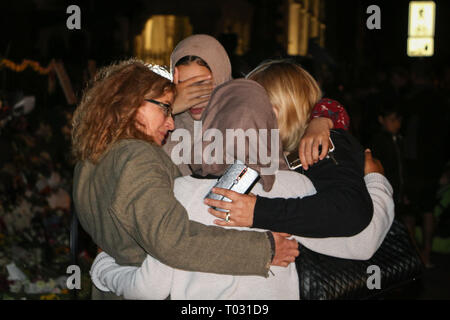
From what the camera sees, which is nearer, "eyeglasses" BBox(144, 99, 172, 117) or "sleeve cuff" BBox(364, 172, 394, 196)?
"eyeglasses" BBox(144, 99, 172, 117)

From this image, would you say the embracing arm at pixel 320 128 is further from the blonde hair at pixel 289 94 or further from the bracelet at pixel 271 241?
the bracelet at pixel 271 241

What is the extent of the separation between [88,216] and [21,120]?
152 inches

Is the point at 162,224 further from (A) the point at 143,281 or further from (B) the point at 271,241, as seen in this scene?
(B) the point at 271,241

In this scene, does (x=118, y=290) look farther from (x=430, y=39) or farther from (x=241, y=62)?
(x=430, y=39)

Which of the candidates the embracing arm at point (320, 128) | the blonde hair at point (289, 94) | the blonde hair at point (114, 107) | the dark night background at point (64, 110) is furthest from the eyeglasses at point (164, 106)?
the dark night background at point (64, 110)

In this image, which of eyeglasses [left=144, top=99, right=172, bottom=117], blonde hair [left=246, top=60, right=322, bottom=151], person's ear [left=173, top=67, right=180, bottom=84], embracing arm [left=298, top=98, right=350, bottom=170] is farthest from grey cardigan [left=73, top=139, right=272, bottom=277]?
person's ear [left=173, top=67, right=180, bottom=84]

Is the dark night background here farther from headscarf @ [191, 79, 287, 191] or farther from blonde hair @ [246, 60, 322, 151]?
headscarf @ [191, 79, 287, 191]

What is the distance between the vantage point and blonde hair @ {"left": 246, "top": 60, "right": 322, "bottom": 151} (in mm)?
2436

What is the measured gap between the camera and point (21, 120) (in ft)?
19.3

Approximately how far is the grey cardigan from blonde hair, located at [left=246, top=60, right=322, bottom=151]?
Result: 1.78 ft

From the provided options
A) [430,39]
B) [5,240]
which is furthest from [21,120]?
[430,39]

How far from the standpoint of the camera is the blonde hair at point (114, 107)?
7.47 ft

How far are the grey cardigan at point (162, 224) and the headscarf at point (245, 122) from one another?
0.22 meters
